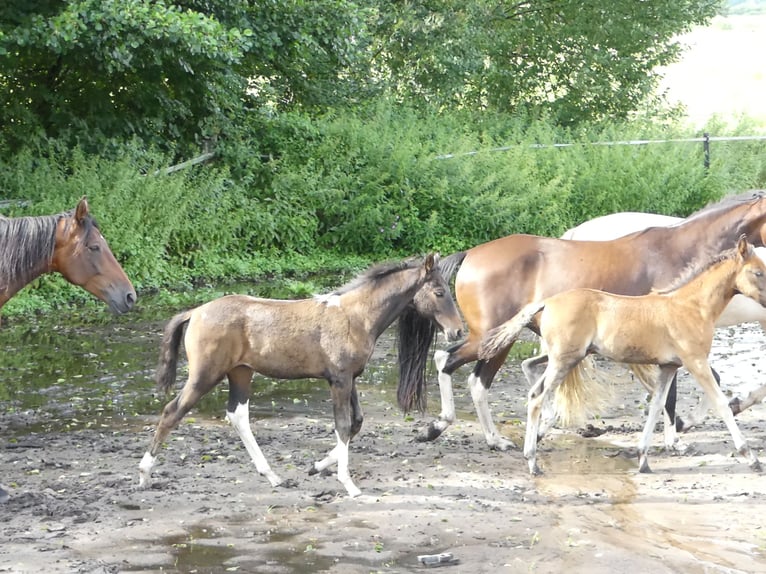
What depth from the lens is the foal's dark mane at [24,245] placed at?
23.1 feet

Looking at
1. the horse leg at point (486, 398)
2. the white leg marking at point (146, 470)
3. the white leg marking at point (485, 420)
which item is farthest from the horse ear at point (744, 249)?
the white leg marking at point (146, 470)

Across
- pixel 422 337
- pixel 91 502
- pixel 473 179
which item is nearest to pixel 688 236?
pixel 422 337

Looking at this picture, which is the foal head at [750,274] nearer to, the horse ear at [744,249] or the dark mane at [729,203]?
the horse ear at [744,249]

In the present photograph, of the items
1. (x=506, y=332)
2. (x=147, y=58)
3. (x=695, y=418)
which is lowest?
(x=695, y=418)

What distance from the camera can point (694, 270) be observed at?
25.0ft

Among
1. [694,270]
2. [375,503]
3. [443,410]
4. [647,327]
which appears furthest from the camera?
[443,410]

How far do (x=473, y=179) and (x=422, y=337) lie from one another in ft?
36.5

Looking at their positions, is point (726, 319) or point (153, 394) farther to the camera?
point (153, 394)

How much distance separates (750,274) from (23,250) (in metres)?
4.60

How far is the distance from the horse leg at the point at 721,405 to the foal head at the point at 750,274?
54cm

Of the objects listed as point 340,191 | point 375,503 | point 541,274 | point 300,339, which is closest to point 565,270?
point 541,274

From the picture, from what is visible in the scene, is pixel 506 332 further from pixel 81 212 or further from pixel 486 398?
pixel 81 212

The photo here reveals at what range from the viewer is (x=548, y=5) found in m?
26.7

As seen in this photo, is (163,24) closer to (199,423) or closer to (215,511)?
(199,423)
